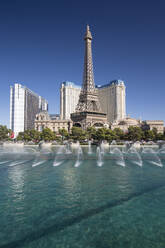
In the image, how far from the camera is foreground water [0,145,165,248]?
10289 mm

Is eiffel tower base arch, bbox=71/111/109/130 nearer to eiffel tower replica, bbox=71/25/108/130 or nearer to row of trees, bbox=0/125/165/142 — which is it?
eiffel tower replica, bbox=71/25/108/130

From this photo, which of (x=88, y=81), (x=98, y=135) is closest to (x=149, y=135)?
(x=98, y=135)

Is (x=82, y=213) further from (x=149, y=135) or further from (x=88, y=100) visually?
(x=88, y=100)

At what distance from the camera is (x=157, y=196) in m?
17.1

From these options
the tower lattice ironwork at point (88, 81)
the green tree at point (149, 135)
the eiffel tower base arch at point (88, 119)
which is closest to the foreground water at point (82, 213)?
the green tree at point (149, 135)

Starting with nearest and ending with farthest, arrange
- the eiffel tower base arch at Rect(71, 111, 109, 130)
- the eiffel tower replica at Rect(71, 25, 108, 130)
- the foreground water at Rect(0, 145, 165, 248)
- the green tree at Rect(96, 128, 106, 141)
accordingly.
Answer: the foreground water at Rect(0, 145, 165, 248), the green tree at Rect(96, 128, 106, 141), the eiffel tower base arch at Rect(71, 111, 109, 130), the eiffel tower replica at Rect(71, 25, 108, 130)

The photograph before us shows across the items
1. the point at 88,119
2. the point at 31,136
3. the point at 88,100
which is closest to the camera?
the point at 31,136

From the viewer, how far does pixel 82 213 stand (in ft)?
44.0

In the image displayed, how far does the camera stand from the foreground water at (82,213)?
10.3 meters

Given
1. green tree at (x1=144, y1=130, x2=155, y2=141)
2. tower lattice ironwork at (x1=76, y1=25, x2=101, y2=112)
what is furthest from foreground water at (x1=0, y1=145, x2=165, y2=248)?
tower lattice ironwork at (x1=76, y1=25, x2=101, y2=112)

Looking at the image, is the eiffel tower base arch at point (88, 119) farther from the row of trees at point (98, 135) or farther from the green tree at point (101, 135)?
the green tree at point (101, 135)

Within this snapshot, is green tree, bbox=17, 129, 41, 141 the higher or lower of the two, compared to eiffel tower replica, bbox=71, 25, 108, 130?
lower

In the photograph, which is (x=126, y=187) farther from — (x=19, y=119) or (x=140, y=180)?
(x=19, y=119)

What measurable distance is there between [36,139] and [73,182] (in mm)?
100814
